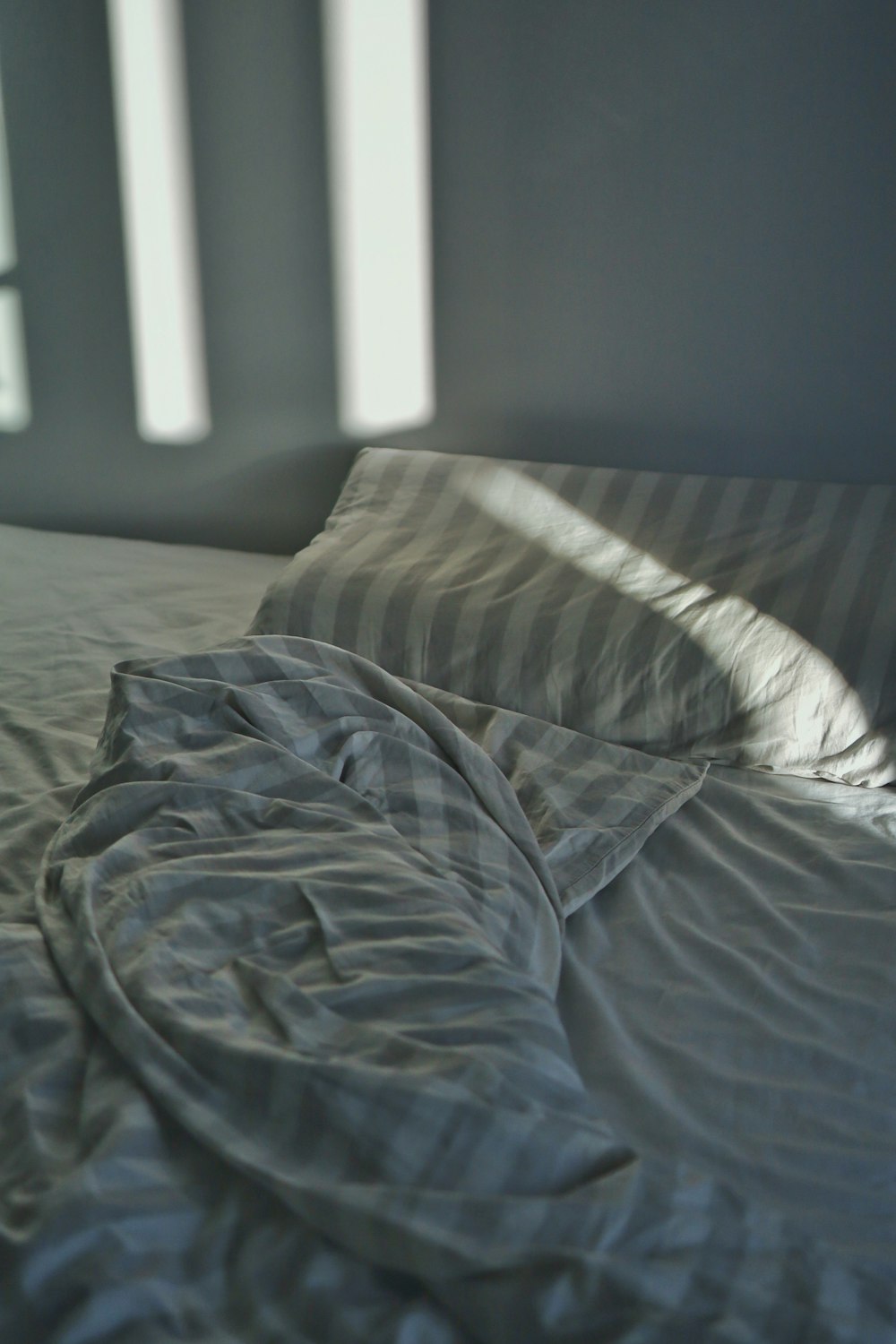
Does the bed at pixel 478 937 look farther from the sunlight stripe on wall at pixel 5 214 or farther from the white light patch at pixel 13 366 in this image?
the sunlight stripe on wall at pixel 5 214

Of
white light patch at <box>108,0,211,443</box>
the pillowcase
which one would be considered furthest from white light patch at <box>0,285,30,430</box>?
the pillowcase

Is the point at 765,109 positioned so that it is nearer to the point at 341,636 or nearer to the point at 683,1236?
the point at 341,636

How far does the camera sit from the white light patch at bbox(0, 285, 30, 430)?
2.17 metres

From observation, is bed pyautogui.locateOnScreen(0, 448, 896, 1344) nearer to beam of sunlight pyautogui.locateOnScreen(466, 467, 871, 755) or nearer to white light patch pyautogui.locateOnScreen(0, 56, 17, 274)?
beam of sunlight pyautogui.locateOnScreen(466, 467, 871, 755)

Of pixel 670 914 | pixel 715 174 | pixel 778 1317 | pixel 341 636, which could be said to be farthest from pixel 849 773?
pixel 715 174

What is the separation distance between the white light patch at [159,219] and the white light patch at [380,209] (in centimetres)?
29

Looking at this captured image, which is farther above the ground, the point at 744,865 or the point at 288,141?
the point at 288,141

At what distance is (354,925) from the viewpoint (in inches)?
33.0

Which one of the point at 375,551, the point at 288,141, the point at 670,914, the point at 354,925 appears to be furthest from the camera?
the point at 288,141

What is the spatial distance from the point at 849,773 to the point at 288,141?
139cm

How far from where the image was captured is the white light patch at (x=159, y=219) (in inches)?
76.2

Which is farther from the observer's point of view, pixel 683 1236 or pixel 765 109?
pixel 765 109

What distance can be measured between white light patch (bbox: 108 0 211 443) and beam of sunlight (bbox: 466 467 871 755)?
Answer: 2.79 feet

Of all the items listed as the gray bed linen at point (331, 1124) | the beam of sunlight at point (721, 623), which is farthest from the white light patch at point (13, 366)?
the gray bed linen at point (331, 1124)
